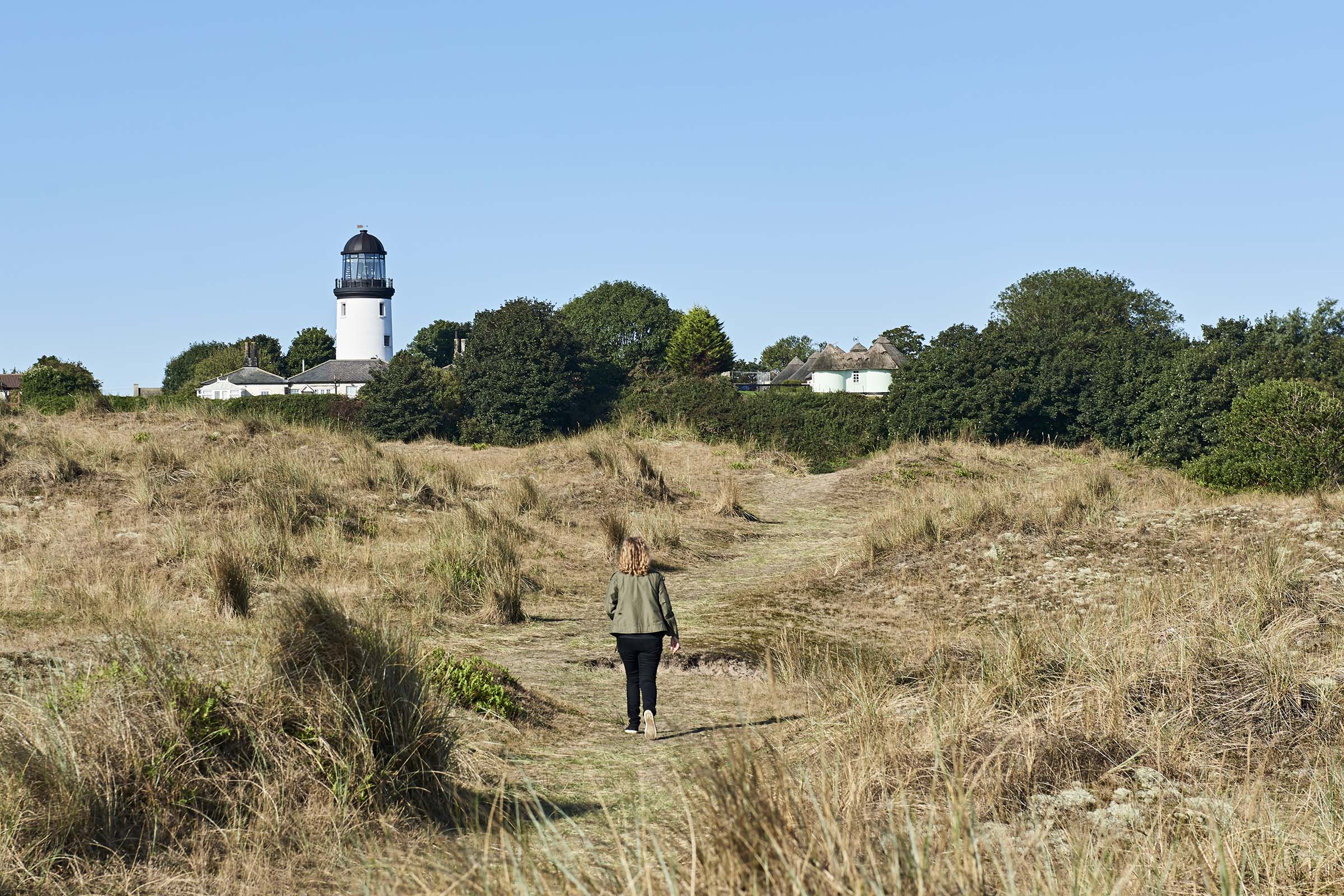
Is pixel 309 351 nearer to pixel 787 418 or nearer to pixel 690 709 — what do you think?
pixel 787 418

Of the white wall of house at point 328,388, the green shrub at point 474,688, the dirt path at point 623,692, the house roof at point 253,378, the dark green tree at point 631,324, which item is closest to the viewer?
the dirt path at point 623,692

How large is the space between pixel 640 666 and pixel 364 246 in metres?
72.9

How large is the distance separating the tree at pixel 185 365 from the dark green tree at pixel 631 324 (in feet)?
120

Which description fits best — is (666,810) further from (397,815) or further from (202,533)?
(202,533)

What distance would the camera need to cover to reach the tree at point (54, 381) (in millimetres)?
29344

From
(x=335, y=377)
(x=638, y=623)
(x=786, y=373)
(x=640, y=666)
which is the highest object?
(x=786, y=373)

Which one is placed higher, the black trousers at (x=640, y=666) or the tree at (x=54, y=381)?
the tree at (x=54, y=381)

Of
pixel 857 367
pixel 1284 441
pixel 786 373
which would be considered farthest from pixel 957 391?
pixel 786 373

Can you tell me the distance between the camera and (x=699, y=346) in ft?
244

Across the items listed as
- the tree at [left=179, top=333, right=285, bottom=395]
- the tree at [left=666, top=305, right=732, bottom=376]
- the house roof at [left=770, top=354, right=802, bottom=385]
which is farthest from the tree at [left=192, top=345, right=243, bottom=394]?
the house roof at [left=770, top=354, right=802, bottom=385]

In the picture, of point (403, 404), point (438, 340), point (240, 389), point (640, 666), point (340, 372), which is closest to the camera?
point (640, 666)

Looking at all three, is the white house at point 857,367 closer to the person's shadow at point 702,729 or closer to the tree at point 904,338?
the tree at point 904,338

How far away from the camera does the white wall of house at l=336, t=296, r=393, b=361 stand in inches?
2926

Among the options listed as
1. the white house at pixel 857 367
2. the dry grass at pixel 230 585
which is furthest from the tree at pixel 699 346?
the dry grass at pixel 230 585
